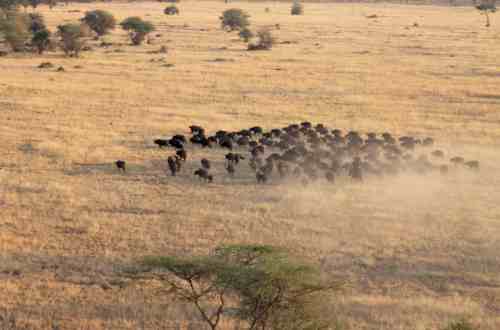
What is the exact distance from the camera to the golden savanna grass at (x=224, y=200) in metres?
12.3

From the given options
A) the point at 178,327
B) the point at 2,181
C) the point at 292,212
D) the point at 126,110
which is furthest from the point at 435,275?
the point at 126,110

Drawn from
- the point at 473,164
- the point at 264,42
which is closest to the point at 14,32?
the point at 264,42

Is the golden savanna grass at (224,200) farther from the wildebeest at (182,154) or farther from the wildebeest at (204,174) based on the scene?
the wildebeest at (182,154)

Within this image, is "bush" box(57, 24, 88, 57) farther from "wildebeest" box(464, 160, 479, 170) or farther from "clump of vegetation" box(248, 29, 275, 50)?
"wildebeest" box(464, 160, 479, 170)

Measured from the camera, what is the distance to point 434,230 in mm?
15828

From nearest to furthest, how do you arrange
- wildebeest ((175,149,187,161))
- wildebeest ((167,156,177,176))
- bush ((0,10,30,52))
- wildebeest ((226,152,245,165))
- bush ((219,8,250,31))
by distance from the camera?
wildebeest ((167,156,177,176)) → wildebeest ((226,152,245,165)) → wildebeest ((175,149,187,161)) → bush ((0,10,30,52)) → bush ((219,8,250,31))

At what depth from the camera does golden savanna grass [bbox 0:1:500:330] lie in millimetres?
12293

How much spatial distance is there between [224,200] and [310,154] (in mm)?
4534

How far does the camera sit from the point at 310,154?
69.6 ft

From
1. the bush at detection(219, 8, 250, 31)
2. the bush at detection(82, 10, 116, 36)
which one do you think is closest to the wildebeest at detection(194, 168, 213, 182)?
the bush at detection(82, 10, 116, 36)

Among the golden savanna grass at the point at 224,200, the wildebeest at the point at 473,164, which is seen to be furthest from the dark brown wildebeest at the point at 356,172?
the wildebeest at the point at 473,164

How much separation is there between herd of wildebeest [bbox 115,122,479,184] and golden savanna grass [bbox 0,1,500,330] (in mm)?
493

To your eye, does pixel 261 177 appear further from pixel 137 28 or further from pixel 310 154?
pixel 137 28

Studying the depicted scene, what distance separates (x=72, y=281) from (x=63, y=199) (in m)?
5.24
